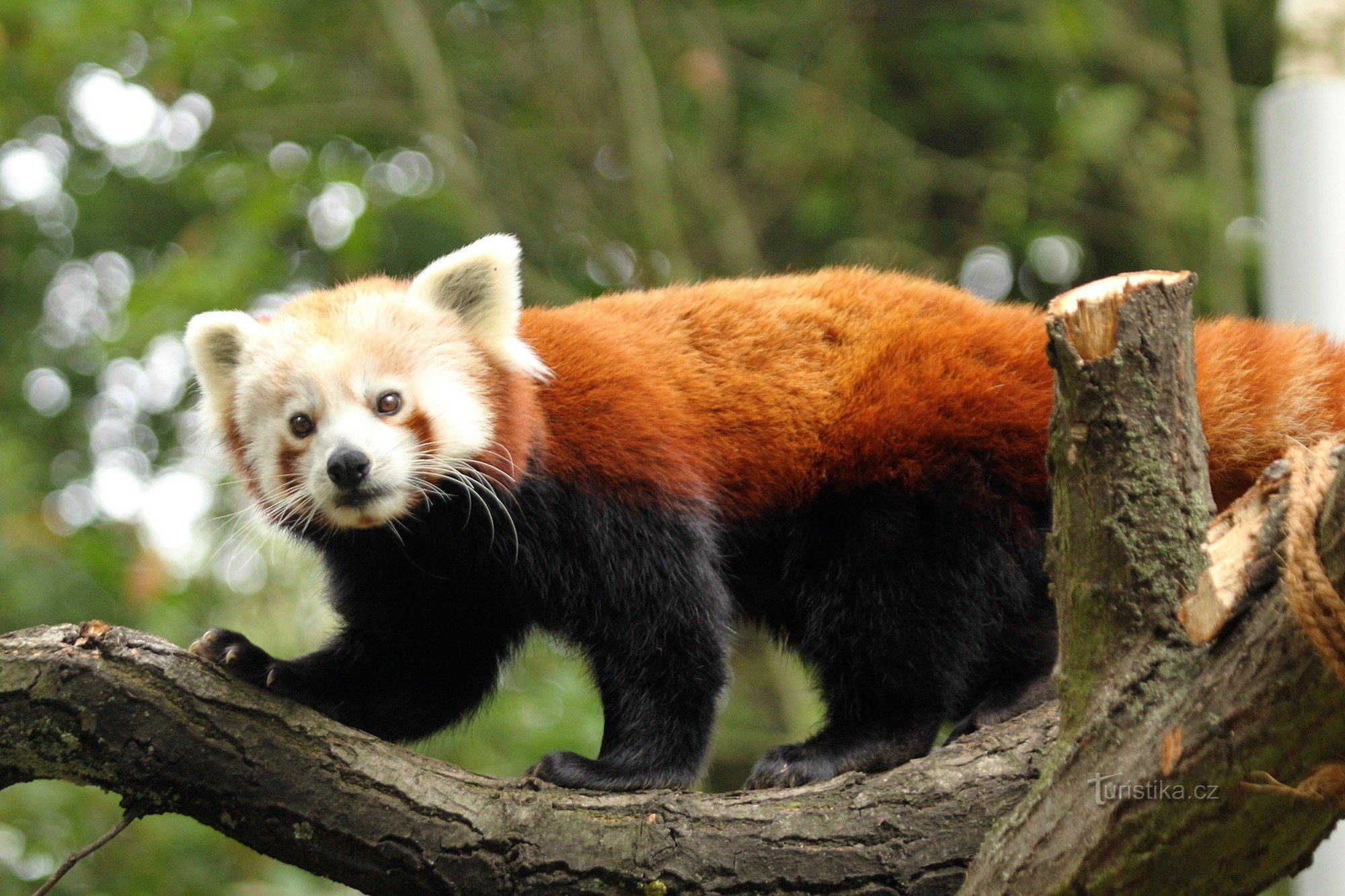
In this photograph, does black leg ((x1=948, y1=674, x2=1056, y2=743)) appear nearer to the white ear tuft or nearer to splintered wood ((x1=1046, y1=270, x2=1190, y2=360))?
splintered wood ((x1=1046, y1=270, x2=1190, y2=360))

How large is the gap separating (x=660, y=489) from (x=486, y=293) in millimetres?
679

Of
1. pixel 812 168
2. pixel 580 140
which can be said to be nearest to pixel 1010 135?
pixel 812 168

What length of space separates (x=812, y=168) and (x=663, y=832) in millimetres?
5118

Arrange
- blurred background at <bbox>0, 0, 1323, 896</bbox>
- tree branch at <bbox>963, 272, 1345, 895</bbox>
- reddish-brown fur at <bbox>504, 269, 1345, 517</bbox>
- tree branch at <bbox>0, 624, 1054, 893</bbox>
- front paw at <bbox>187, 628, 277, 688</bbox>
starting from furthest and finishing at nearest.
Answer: blurred background at <bbox>0, 0, 1323, 896</bbox>
reddish-brown fur at <bbox>504, 269, 1345, 517</bbox>
front paw at <bbox>187, 628, 277, 688</bbox>
tree branch at <bbox>0, 624, 1054, 893</bbox>
tree branch at <bbox>963, 272, 1345, 895</bbox>

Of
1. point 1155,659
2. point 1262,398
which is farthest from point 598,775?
point 1262,398

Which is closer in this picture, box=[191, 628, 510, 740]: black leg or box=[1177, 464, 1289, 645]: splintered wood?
box=[1177, 464, 1289, 645]: splintered wood

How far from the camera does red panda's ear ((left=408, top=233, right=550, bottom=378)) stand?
9.93 ft

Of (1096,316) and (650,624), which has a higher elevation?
(1096,316)

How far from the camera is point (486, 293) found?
10.0 feet

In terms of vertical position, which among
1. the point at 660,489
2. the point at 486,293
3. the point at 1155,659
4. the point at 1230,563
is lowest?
the point at 660,489

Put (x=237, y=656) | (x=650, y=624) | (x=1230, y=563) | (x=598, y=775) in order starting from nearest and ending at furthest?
(x=1230, y=563) → (x=237, y=656) → (x=598, y=775) → (x=650, y=624)

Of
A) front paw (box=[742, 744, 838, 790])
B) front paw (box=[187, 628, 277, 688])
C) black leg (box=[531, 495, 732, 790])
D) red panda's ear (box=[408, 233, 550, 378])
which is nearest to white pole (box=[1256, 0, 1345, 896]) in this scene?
front paw (box=[742, 744, 838, 790])

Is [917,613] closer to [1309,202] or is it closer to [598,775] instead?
[598,775]

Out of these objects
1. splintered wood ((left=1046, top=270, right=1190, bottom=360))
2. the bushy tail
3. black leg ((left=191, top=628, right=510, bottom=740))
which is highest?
splintered wood ((left=1046, top=270, right=1190, bottom=360))
